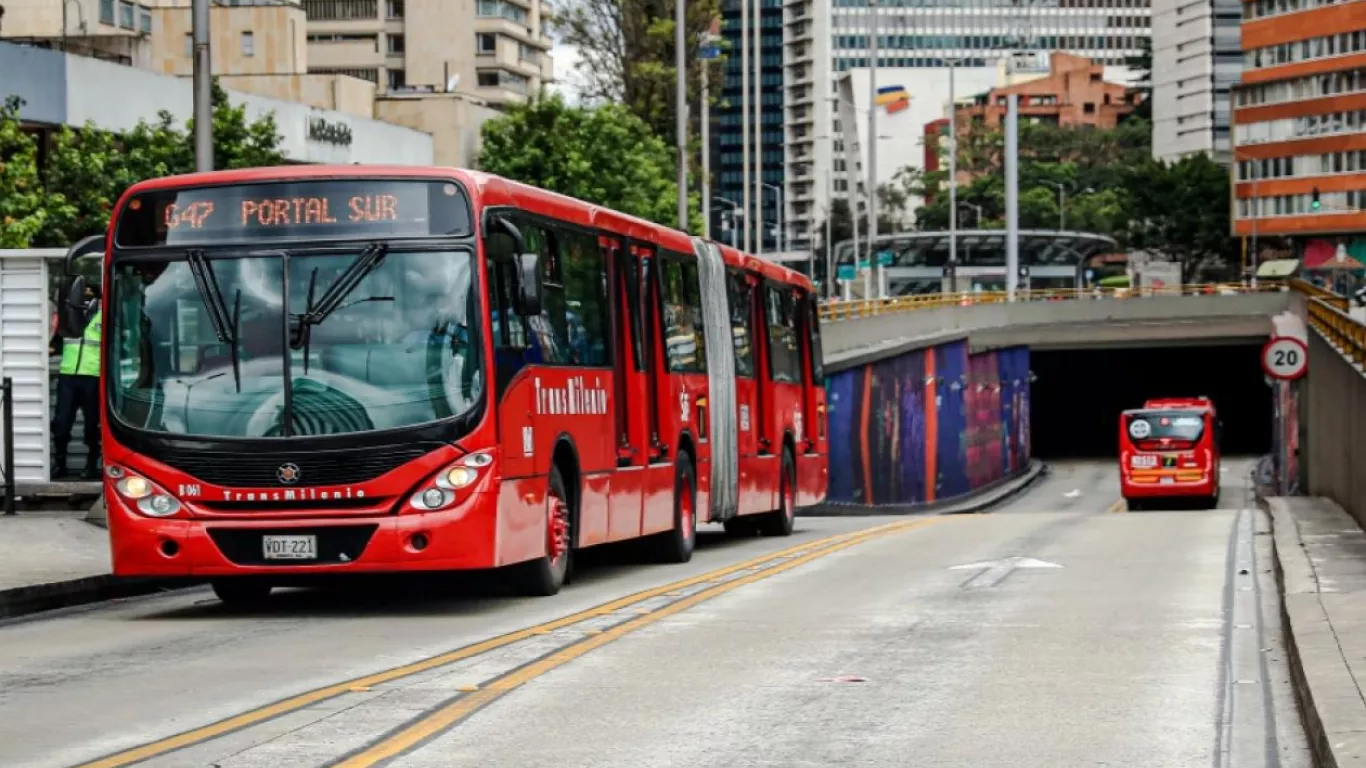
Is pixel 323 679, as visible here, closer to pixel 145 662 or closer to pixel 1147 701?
pixel 145 662

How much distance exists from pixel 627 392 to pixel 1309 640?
9.08 meters

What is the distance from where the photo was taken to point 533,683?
39.3ft

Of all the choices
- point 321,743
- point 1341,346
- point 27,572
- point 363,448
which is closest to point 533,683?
point 321,743

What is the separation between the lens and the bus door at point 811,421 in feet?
103

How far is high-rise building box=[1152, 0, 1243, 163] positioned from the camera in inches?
6964

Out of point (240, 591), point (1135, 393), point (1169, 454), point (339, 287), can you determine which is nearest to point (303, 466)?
point (339, 287)

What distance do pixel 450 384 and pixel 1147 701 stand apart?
21.1 ft

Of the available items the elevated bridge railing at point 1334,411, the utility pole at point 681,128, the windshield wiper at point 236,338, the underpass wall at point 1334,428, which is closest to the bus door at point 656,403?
the windshield wiper at point 236,338

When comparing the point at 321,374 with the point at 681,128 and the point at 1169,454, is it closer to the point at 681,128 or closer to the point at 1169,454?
the point at 681,128

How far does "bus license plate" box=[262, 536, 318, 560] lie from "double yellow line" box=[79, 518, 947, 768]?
1.76 meters

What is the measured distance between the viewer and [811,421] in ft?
105

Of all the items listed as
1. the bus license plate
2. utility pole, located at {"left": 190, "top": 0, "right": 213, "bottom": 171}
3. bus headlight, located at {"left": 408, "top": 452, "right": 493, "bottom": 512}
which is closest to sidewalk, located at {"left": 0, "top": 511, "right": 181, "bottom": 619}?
the bus license plate

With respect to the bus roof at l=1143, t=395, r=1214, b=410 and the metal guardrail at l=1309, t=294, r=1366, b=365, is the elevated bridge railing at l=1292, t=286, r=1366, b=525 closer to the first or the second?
the metal guardrail at l=1309, t=294, r=1366, b=365

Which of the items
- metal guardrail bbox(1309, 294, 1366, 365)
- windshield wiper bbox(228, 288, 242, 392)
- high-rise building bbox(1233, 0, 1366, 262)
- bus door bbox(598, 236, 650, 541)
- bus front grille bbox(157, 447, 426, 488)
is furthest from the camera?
high-rise building bbox(1233, 0, 1366, 262)
